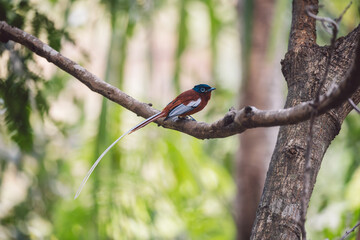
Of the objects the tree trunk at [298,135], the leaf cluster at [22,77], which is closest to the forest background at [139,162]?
the leaf cluster at [22,77]

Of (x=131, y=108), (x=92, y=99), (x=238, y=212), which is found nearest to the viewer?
(x=131, y=108)

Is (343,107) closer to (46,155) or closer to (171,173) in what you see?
(171,173)

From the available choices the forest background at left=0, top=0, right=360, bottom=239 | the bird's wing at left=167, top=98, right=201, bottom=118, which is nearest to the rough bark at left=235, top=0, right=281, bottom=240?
the forest background at left=0, top=0, right=360, bottom=239

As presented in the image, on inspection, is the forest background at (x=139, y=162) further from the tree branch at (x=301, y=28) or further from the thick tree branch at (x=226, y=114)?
the thick tree branch at (x=226, y=114)

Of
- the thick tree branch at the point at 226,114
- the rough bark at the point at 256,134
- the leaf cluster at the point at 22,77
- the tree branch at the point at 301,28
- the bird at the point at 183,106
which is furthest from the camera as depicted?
the rough bark at the point at 256,134

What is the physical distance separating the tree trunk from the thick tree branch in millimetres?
213

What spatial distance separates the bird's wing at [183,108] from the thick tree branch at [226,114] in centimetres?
6

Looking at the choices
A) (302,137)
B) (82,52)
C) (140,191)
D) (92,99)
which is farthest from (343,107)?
(92,99)

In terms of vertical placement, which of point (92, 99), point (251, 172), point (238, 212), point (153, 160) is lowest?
point (238, 212)

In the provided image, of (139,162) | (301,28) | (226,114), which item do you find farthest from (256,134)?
(226,114)

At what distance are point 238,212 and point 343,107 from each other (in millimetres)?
3187

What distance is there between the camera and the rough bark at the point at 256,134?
4742 millimetres

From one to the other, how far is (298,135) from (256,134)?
3206mm

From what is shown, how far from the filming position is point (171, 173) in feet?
18.9
